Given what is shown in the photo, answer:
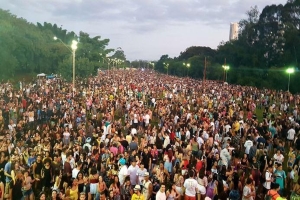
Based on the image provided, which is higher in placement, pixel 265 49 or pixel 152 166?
pixel 265 49

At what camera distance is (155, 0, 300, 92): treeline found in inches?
1928

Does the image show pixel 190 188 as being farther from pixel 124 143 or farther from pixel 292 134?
pixel 292 134

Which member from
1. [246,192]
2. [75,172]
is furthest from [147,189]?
[246,192]

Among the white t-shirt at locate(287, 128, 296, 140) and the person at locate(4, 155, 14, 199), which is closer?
the person at locate(4, 155, 14, 199)

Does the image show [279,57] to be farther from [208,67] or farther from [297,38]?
[208,67]

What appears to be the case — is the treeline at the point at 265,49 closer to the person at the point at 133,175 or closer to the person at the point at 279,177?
the person at the point at 279,177

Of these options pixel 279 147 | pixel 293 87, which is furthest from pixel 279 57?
pixel 279 147

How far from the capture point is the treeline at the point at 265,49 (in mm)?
48969

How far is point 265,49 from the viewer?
5884 cm

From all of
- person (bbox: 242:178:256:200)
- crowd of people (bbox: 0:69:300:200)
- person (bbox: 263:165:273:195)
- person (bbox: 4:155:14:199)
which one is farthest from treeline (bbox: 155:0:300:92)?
person (bbox: 4:155:14:199)

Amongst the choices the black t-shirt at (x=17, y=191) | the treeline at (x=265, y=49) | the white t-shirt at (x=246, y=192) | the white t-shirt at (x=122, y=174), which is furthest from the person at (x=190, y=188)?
the treeline at (x=265, y=49)

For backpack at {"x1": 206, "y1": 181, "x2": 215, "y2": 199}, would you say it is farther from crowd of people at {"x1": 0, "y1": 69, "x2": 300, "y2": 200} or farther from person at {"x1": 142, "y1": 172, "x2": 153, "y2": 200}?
person at {"x1": 142, "y1": 172, "x2": 153, "y2": 200}

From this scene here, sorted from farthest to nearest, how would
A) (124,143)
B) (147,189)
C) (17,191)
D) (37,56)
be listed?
(37,56)
(124,143)
(17,191)
(147,189)

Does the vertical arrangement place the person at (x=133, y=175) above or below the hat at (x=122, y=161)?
below
